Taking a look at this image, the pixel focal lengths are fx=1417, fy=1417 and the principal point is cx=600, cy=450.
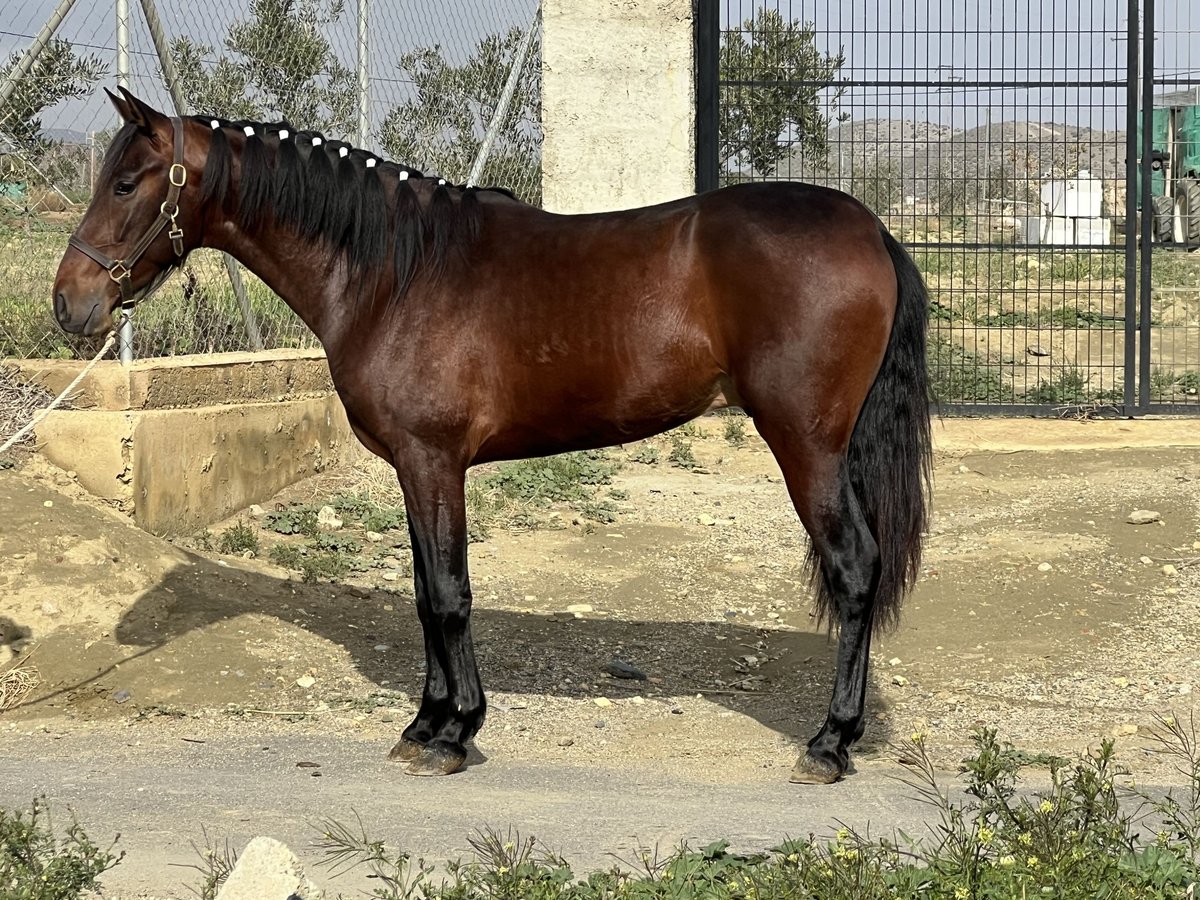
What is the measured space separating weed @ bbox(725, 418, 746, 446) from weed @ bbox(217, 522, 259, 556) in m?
3.88

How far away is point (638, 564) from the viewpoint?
25.3ft

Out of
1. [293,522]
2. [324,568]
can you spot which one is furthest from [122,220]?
[293,522]

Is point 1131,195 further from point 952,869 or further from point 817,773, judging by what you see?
point 952,869

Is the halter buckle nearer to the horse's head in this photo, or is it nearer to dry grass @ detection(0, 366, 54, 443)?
the horse's head

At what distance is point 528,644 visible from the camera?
649 cm

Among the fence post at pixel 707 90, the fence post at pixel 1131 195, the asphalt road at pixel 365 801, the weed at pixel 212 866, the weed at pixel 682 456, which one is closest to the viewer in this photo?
the weed at pixel 212 866

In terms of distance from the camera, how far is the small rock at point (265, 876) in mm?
3088

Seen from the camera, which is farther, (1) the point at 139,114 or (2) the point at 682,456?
(2) the point at 682,456

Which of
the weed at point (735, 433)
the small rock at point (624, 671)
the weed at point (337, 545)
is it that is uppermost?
the weed at point (735, 433)

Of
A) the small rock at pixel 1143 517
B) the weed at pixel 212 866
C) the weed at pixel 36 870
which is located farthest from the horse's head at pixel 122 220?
the small rock at pixel 1143 517

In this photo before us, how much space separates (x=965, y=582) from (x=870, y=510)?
250 centimetres

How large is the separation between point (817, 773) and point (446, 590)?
4.65 feet

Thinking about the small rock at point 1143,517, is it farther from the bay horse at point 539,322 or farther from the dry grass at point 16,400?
the dry grass at point 16,400

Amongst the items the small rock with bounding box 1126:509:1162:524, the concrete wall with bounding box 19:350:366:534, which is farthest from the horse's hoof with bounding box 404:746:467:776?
the small rock with bounding box 1126:509:1162:524
